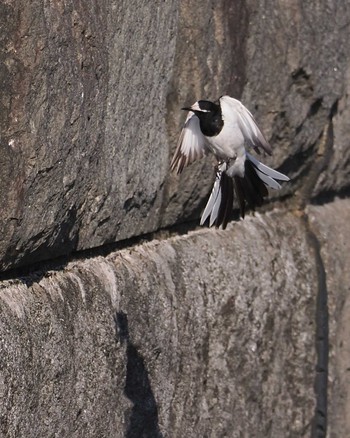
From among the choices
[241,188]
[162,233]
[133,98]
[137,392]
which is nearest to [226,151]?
[241,188]

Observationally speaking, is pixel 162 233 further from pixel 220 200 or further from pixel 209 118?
pixel 209 118

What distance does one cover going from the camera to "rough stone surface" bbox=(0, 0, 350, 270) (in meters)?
2.60

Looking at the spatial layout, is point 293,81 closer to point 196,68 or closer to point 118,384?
point 196,68

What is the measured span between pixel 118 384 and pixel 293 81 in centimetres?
139

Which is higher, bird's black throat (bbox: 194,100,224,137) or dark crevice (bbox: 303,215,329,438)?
bird's black throat (bbox: 194,100,224,137)

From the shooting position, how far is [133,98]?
126 inches

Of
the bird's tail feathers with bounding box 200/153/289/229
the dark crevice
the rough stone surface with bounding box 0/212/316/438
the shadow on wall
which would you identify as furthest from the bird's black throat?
the dark crevice

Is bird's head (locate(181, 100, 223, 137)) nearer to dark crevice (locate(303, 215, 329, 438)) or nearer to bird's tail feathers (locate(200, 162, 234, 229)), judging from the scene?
bird's tail feathers (locate(200, 162, 234, 229))

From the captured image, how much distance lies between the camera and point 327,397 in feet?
14.9

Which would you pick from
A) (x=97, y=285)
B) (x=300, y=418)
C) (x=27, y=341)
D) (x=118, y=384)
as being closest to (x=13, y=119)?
(x=27, y=341)

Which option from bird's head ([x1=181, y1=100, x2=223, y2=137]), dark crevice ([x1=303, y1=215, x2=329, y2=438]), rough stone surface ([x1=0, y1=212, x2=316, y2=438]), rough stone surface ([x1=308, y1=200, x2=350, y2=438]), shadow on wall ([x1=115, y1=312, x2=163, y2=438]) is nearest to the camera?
rough stone surface ([x1=0, y1=212, x2=316, y2=438])

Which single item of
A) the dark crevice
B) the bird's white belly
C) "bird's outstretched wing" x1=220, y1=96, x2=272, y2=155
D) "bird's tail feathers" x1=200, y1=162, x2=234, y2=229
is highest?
"bird's outstretched wing" x1=220, y1=96, x2=272, y2=155

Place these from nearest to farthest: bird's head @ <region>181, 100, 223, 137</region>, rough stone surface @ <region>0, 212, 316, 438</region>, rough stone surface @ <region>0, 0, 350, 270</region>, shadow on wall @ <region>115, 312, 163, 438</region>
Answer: rough stone surface @ <region>0, 0, 350, 270</region> → rough stone surface @ <region>0, 212, 316, 438</region> → shadow on wall @ <region>115, 312, 163, 438</region> → bird's head @ <region>181, 100, 223, 137</region>

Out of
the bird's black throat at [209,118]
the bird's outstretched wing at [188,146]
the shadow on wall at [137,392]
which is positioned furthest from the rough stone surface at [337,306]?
the shadow on wall at [137,392]
